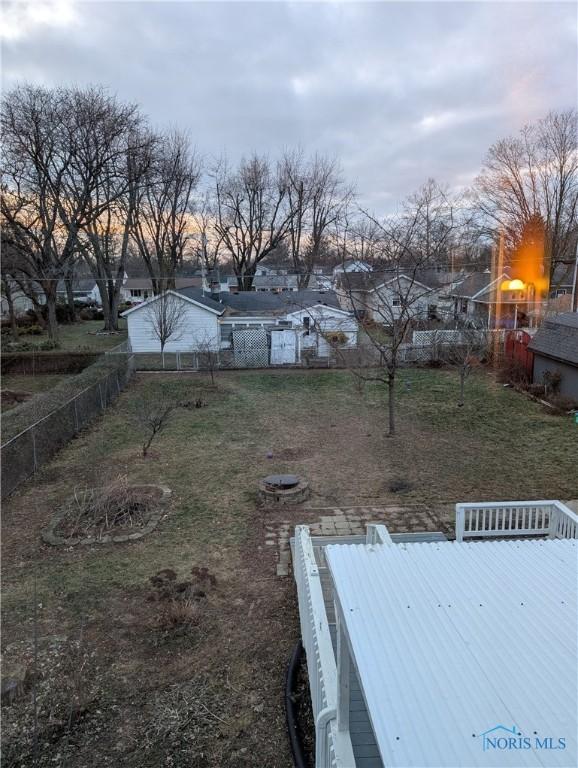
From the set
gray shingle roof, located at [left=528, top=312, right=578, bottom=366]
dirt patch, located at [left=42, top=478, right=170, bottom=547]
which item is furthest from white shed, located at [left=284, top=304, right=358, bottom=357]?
dirt patch, located at [left=42, top=478, right=170, bottom=547]

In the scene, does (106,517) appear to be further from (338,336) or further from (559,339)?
(338,336)

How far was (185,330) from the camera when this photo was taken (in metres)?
24.5

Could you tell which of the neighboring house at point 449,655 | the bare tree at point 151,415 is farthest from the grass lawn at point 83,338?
the neighboring house at point 449,655

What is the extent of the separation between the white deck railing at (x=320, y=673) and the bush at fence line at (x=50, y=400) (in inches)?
281

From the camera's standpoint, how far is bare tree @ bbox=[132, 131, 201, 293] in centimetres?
3587

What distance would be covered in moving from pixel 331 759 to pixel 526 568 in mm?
1599

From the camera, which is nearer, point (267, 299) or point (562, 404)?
point (562, 404)

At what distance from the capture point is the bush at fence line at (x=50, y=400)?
10195 millimetres

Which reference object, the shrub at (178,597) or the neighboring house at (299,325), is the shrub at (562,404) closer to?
the neighboring house at (299,325)

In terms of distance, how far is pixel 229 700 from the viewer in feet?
14.3

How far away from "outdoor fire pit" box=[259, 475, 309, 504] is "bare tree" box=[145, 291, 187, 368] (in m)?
14.1

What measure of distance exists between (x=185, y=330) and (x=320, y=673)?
22.1m

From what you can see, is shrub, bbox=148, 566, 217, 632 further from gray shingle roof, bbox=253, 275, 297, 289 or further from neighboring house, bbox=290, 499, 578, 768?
gray shingle roof, bbox=253, 275, 297, 289

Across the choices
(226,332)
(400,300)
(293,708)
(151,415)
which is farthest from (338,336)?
(293,708)
